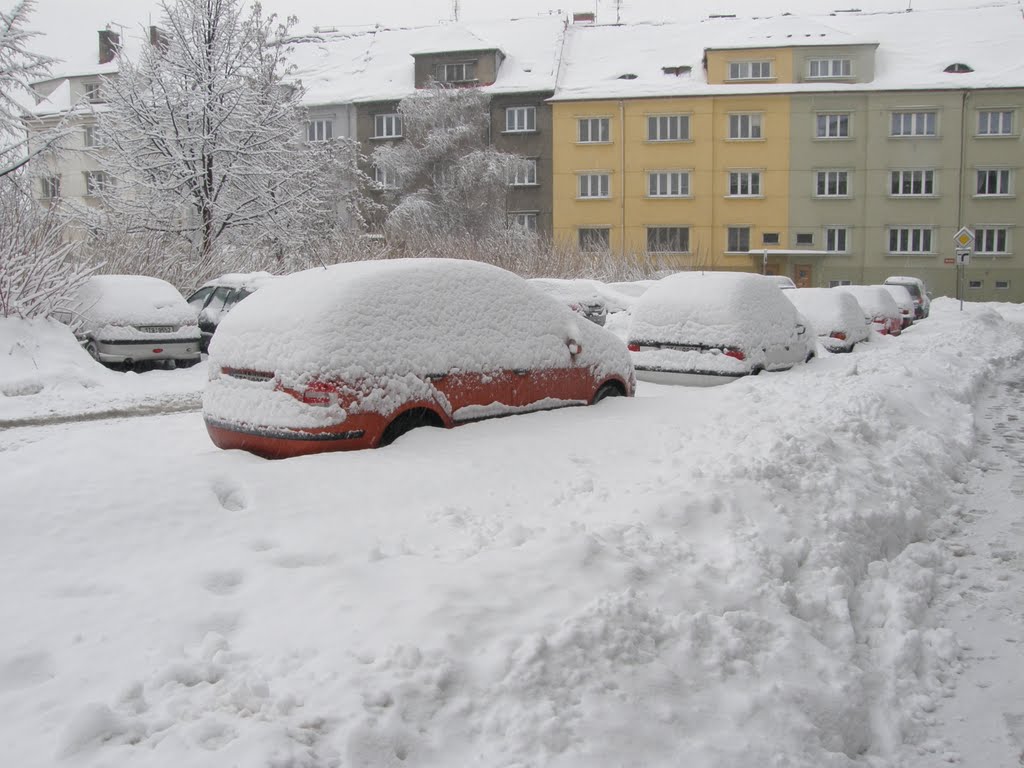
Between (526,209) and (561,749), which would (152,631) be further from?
(526,209)

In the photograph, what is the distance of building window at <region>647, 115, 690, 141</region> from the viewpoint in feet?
157

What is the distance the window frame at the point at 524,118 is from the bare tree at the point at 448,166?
1.95 m

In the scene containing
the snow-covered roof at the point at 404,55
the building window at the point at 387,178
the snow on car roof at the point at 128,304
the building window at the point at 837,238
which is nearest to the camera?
the snow on car roof at the point at 128,304

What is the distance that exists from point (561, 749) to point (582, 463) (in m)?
3.34

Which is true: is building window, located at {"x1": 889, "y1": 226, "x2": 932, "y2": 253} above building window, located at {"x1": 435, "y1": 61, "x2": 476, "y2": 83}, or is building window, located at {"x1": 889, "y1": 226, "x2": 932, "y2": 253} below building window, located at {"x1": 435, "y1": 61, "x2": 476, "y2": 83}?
below

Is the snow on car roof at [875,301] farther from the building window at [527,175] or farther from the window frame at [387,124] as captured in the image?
the window frame at [387,124]

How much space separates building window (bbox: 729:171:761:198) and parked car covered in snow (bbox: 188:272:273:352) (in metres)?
35.0

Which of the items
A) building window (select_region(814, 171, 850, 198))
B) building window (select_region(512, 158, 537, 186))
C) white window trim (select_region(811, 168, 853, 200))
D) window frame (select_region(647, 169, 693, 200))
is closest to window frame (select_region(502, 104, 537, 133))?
building window (select_region(512, 158, 537, 186))

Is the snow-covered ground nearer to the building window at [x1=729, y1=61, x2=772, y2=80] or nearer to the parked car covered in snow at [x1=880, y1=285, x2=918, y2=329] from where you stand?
the parked car covered in snow at [x1=880, y1=285, x2=918, y2=329]

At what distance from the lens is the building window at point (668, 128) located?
157ft

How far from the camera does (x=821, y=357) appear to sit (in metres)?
14.9

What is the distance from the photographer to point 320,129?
5231 cm

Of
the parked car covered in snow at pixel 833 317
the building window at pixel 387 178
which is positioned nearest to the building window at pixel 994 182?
the building window at pixel 387 178

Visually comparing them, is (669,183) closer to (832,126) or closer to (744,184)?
(744,184)
